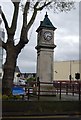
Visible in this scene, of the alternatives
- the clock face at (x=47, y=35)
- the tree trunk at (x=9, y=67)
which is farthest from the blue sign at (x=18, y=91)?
the clock face at (x=47, y=35)

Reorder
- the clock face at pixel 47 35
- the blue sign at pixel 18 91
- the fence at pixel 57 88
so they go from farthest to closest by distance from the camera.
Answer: the clock face at pixel 47 35, the fence at pixel 57 88, the blue sign at pixel 18 91

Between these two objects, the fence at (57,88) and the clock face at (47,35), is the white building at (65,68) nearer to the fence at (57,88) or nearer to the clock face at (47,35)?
the clock face at (47,35)

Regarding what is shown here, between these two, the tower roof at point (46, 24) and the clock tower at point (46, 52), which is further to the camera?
the tower roof at point (46, 24)

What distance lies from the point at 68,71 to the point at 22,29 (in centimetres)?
8891

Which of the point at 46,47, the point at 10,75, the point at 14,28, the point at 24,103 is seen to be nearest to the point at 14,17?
the point at 14,28

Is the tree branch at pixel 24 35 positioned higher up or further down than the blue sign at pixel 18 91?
higher up

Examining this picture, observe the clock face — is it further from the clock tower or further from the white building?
the white building

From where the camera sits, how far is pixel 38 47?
20266 millimetres

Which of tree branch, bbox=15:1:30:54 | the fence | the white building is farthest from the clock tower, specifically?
the white building

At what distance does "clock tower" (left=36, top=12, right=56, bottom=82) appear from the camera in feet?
65.4

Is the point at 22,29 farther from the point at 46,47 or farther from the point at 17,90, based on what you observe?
the point at 46,47

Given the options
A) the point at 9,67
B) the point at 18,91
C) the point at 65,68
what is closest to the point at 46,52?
the point at 9,67

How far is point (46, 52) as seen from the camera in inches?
789

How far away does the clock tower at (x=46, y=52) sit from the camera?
19.9 meters
